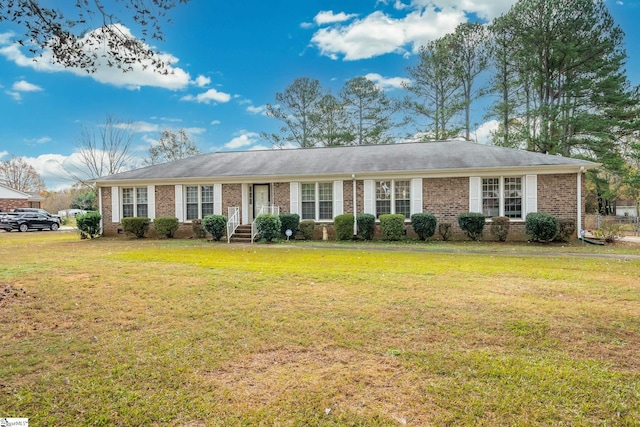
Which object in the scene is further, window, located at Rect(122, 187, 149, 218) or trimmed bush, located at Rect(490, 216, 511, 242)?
window, located at Rect(122, 187, 149, 218)

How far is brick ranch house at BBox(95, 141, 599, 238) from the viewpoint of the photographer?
13.4 m

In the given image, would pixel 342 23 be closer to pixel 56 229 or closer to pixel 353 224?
pixel 353 224

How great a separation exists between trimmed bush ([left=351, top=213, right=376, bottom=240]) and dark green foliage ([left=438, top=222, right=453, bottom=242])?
269 centimetres

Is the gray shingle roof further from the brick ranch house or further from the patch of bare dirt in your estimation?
the patch of bare dirt

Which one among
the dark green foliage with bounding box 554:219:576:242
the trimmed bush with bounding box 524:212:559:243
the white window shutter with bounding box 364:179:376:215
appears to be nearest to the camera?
the trimmed bush with bounding box 524:212:559:243

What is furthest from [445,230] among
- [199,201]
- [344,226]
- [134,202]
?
[134,202]

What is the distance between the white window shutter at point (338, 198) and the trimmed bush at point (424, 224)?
3.13 metres

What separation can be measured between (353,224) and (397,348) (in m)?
11.0

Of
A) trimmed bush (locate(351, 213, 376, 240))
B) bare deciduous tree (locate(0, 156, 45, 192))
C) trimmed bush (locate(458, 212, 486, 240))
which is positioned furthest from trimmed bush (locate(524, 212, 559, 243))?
bare deciduous tree (locate(0, 156, 45, 192))

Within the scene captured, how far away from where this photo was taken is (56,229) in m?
25.7

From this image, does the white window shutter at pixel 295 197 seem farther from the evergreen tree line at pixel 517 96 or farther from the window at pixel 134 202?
the evergreen tree line at pixel 517 96

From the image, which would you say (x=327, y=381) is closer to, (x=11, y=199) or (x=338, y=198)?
(x=338, y=198)

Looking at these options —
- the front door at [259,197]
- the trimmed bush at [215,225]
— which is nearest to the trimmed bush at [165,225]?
the trimmed bush at [215,225]

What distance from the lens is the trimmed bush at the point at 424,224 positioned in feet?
44.8
